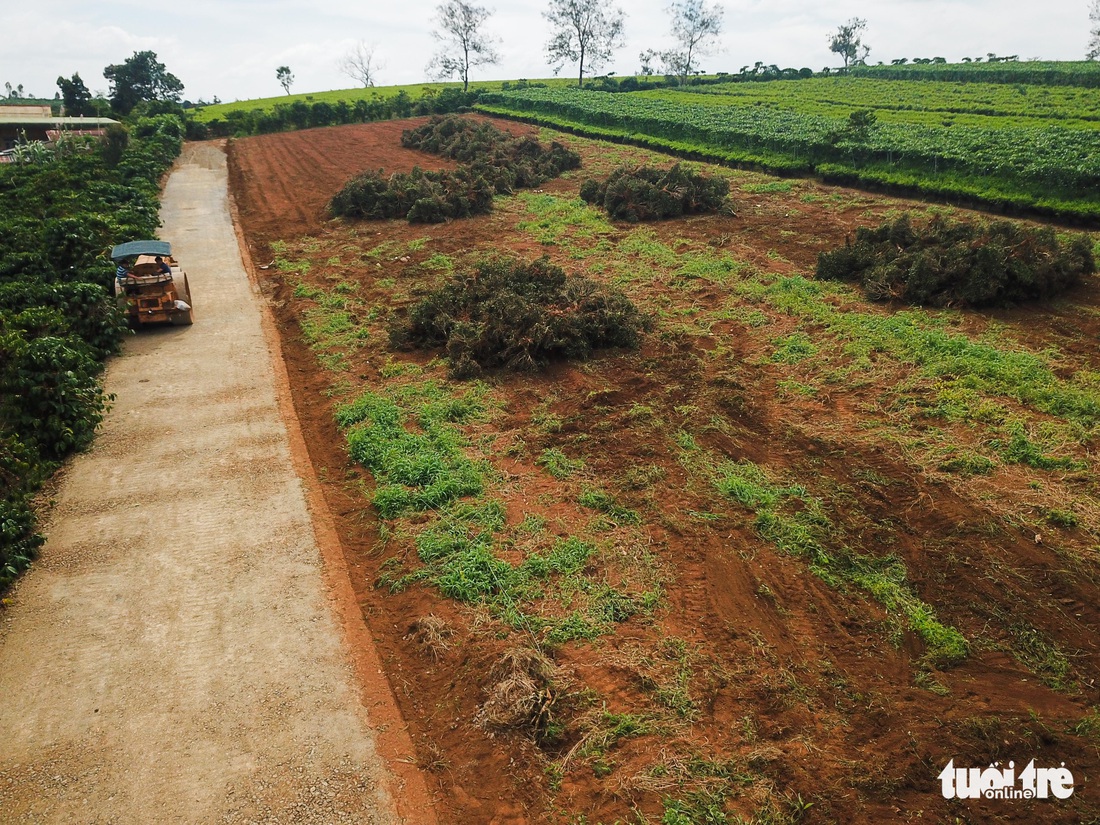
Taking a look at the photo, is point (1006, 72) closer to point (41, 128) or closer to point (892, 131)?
point (892, 131)

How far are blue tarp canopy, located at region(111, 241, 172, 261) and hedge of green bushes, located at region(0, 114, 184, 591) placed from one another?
0.32 metres

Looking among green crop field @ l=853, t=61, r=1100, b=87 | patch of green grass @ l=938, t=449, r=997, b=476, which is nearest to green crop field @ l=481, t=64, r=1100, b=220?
green crop field @ l=853, t=61, r=1100, b=87

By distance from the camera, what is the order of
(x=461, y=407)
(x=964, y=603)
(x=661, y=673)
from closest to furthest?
1. (x=661, y=673)
2. (x=964, y=603)
3. (x=461, y=407)

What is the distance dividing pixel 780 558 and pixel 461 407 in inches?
212

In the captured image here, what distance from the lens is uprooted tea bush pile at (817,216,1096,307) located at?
13039 mm

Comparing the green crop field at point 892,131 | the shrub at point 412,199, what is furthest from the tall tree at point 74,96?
the shrub at point 412,199

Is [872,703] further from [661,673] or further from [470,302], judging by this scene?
[470,302]

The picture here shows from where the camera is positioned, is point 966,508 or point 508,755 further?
point 966,508

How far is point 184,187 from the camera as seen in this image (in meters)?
29.9

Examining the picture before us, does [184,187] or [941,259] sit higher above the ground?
[184,187]

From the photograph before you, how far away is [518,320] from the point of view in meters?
11.9

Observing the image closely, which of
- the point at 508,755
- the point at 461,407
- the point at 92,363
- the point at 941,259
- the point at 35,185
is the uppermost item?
the point at 35,185

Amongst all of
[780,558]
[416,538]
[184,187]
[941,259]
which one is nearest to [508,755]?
[416,538]

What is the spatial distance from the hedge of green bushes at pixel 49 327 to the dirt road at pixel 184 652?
1.45 feet
